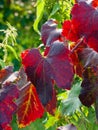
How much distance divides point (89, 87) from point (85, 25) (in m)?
0.14

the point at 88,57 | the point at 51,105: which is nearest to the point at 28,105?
the point at 51,105

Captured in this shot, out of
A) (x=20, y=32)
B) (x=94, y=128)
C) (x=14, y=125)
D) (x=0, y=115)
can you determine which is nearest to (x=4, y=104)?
(x=0, y=115)

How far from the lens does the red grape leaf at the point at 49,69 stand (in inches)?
42.4

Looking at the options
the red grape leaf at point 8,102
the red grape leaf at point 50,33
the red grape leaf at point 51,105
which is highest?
the red grape leaf at point 50,33

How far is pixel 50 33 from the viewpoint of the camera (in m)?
1.23

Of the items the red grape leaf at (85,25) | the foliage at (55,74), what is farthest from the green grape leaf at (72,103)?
the red grape leaf at (85,25)

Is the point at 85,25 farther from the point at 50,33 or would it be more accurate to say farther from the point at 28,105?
the point at 28,105

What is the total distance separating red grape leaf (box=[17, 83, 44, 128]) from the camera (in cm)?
115

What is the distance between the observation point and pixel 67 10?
69.4 inches

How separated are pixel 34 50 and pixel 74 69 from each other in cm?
10

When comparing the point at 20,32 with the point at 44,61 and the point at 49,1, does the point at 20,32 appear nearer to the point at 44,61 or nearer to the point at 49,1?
the point at 49,1

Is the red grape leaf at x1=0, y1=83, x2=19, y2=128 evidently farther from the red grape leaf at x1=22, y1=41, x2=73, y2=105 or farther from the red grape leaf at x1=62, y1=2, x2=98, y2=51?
the red grape leaf at x1=62, y1=2, x2=98, y2=51

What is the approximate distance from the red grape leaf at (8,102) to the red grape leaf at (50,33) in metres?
0.15

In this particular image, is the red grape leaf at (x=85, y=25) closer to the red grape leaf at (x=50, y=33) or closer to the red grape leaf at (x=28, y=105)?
the red grape leaf at (x=50, y=33)
